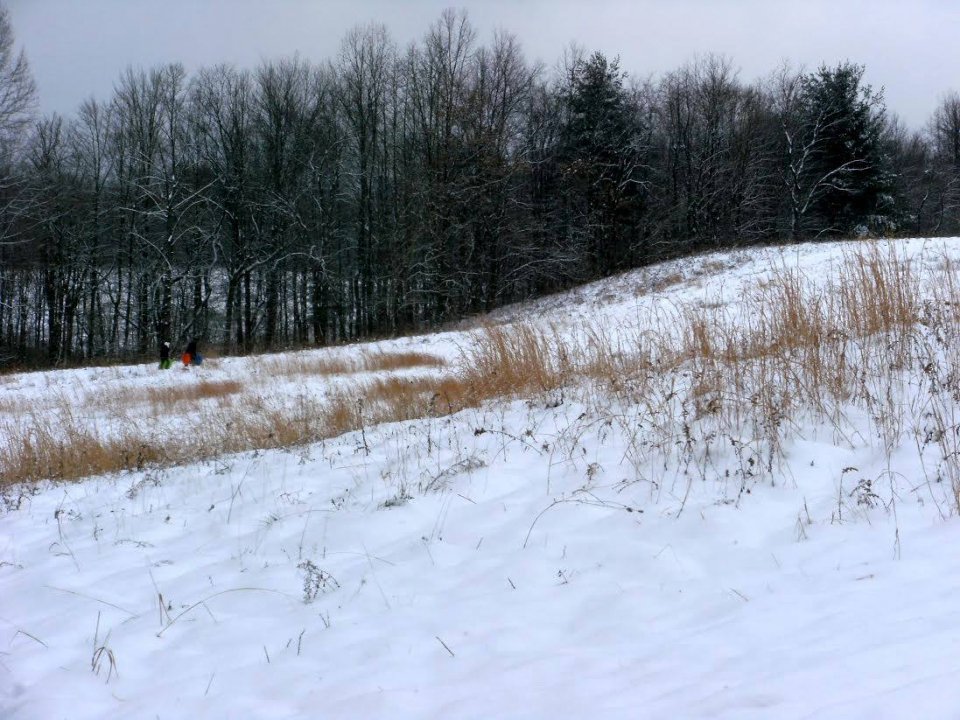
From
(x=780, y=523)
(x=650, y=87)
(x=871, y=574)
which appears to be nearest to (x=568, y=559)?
(x=780, y=523)

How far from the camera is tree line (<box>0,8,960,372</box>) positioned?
2991cm

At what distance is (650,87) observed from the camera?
36.9 meters

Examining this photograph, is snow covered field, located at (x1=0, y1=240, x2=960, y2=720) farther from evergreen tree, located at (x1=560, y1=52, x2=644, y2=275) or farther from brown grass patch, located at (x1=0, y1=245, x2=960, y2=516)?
evergreen tree, located at (x1=560, y1=52, x2=644, y2=275)

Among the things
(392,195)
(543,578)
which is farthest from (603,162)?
(543,578)

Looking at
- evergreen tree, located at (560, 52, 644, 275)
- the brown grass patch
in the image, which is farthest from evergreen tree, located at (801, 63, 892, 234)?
the brown grass patch

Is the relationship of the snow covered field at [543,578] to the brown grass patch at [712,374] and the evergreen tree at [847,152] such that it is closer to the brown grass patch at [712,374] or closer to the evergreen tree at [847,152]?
the brown grass patch at [712,374]

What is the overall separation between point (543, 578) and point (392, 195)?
32.4 meters

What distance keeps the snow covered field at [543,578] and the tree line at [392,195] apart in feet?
82.9

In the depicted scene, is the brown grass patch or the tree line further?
the tree line

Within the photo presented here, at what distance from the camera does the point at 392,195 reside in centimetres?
3288

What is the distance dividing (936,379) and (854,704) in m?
3.09

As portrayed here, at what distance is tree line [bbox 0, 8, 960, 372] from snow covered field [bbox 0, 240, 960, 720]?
25278mm

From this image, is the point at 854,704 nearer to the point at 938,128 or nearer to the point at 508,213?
the point at 508,213

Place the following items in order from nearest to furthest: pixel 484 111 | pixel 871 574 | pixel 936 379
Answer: pixel 871 574
pixel 936 379
pixel 484 111
